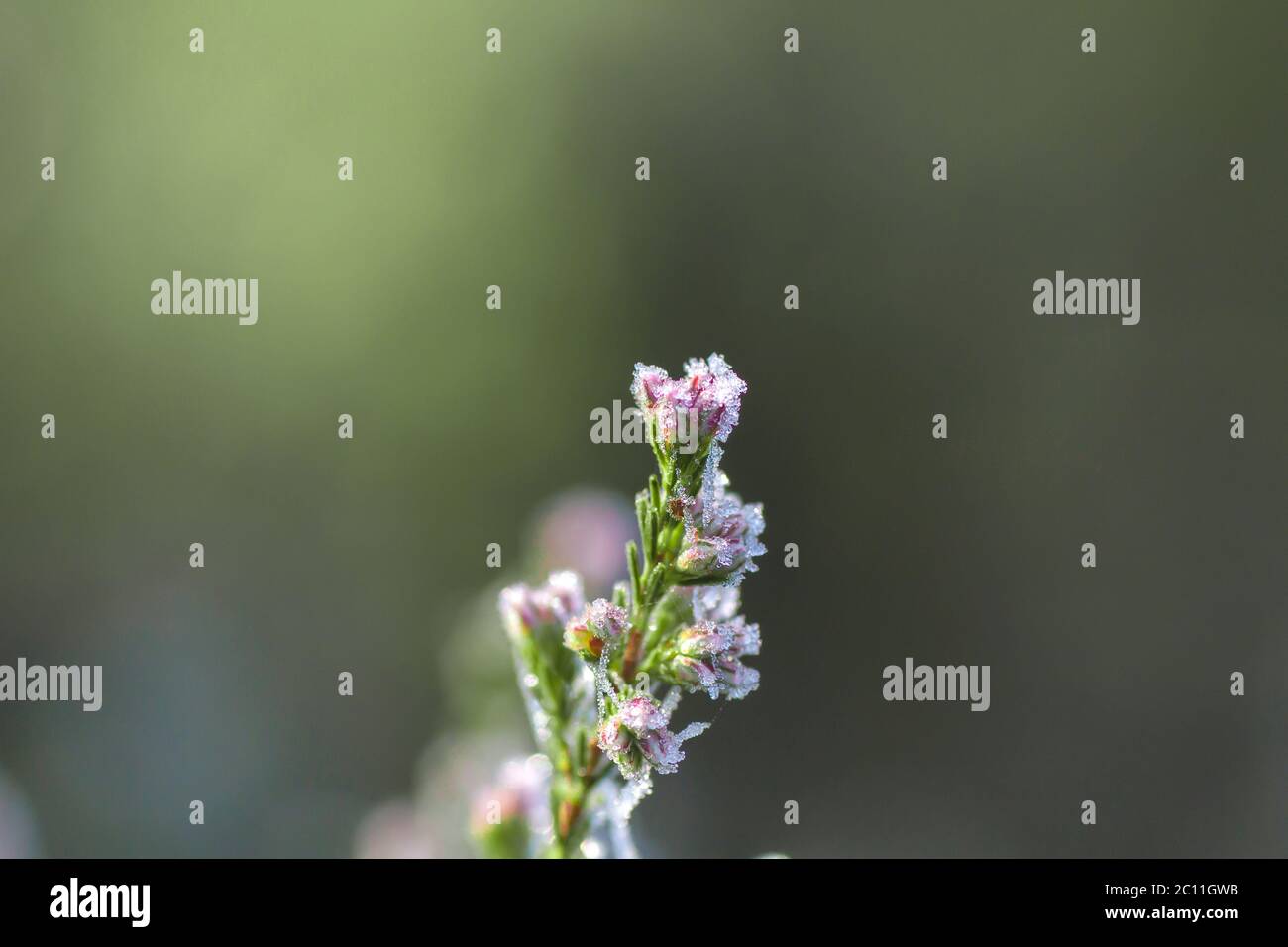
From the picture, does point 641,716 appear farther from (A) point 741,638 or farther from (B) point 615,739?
(A) point 741,638

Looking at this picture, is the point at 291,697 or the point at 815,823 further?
the point at 815,823

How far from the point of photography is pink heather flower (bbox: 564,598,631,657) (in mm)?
1377

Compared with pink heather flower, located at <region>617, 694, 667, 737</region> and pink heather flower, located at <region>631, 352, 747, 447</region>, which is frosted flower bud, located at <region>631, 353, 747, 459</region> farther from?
pink heather flower, located at <region>617, 694, 667, 737</region>

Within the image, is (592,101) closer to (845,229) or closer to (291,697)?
(845,229)

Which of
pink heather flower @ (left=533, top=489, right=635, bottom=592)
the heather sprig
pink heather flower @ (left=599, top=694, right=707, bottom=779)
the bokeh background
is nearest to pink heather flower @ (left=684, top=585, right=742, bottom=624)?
the heather sprig

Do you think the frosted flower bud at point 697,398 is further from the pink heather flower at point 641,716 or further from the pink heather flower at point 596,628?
the pink heather flower at point 641,716

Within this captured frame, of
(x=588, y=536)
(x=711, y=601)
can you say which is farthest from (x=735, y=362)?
(x=711, y=601)

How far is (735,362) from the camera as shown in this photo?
21.9 ft

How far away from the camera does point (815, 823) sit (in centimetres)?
631

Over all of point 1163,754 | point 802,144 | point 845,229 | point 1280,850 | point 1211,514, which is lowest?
point 1280,850

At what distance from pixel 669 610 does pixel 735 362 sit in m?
5.31
